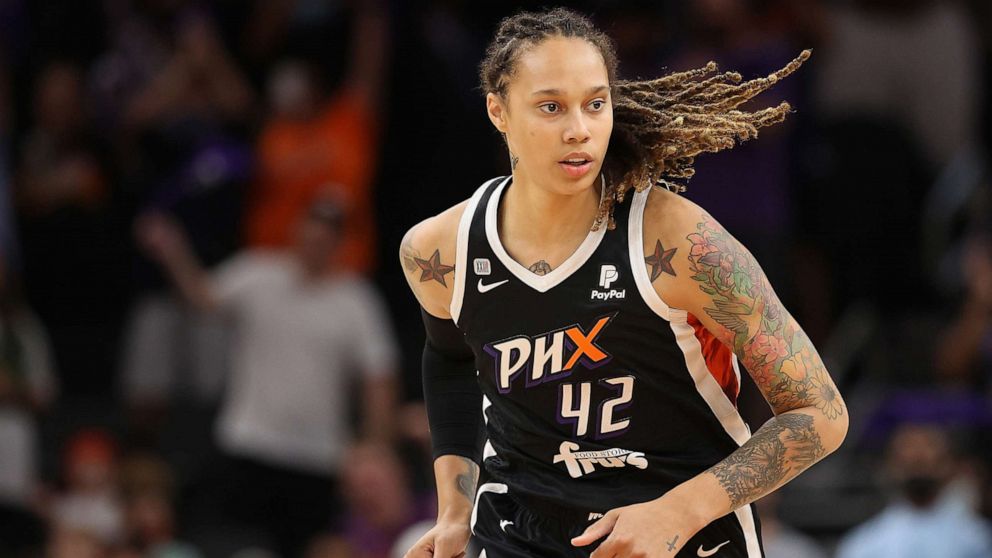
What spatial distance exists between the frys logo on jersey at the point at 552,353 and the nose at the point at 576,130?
471 millimetres

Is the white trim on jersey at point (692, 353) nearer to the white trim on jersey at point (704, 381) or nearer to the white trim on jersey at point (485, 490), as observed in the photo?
the white trim on jersey at point (704, 381)

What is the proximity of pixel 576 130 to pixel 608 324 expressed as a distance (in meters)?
0.52

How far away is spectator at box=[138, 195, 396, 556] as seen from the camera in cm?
976

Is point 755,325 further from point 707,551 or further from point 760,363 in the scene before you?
point 707,551

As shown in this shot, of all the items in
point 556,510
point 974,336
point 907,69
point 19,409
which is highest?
point 907,69

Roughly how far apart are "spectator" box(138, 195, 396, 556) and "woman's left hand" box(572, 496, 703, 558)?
586 cm

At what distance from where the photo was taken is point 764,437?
418 centimetres

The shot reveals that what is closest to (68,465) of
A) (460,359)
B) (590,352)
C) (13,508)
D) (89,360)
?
(13,508)

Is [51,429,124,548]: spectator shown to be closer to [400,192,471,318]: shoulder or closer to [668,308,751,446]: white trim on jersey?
[400,192,471,318]: shoulder

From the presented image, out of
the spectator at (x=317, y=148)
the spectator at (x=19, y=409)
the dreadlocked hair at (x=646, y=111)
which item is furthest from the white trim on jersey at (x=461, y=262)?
the spectator at (x=19, y=409)

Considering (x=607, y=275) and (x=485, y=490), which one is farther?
(x=485, y=490)

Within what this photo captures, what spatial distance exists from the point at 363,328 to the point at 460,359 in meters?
5.08

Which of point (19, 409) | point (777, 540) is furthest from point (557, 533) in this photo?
point (19, 409)

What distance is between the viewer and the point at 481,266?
4531 millimetres
